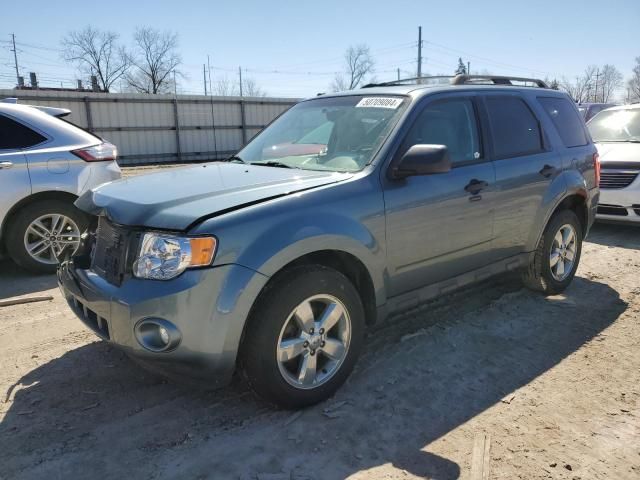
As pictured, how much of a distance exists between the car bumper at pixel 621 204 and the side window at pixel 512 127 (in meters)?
3.67

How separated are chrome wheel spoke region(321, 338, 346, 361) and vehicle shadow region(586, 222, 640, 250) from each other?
541 cm

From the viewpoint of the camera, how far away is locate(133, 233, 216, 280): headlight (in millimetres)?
2598

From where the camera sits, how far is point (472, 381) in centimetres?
340

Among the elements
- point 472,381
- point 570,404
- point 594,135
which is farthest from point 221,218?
point 594,135

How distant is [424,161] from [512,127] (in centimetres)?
159

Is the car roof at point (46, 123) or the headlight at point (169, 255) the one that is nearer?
the headlight at point (169, 255)

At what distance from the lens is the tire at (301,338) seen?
110 inches

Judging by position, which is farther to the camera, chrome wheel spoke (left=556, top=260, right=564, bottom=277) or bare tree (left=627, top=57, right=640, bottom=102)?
bare tree (left=627, top=57, right=640, bottom=102)

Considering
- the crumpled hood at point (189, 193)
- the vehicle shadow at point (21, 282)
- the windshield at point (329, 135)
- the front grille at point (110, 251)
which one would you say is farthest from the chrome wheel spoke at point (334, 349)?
the vehicle shadow at point (21, 282)

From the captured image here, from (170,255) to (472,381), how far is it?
2.06 m

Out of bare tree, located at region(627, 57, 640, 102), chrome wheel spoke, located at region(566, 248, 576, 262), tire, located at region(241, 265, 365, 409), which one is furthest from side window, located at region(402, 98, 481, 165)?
bare tree, located at region(627, 57, 640, 102)

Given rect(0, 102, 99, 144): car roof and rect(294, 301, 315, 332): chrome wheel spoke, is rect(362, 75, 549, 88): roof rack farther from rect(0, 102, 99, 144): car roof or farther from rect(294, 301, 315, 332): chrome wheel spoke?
rect(0, 102, 99, 144): car roof

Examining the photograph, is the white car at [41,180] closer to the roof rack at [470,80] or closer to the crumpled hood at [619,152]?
the roof rack at [470,80]

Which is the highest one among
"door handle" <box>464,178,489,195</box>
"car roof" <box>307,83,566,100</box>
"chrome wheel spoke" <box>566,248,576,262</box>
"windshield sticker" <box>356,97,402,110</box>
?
"car roof" <box>307,83,566,100</box>
